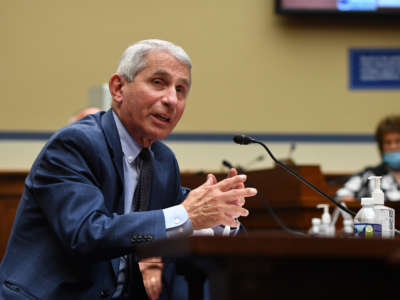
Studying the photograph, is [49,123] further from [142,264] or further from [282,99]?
[142,264]

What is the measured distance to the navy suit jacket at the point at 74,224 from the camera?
1629mm

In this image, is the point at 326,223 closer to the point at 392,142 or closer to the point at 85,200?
the point at 85,200

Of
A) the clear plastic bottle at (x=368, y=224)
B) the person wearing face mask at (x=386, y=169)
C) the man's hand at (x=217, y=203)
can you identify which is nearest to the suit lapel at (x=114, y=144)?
the man's hand at (x=217, y=203)

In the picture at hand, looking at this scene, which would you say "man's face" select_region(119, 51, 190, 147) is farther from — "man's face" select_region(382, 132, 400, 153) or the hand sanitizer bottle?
"man's face" select_region(382, 132, 400, 153)

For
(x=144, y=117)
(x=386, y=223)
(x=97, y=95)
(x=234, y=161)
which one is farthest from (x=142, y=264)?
(x=234, y=161)

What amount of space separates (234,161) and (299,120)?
2.33 feet

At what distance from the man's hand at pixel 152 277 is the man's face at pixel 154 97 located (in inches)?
17.8

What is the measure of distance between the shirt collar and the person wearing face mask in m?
2.48

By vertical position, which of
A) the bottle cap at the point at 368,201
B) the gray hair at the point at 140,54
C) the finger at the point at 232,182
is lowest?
the bottle cap at the point at 368,201

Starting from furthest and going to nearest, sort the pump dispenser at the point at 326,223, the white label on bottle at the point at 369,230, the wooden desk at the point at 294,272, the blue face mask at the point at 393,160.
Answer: the blue face mask at the point at 393,160 < the pump dispenser at the point at 326,223 < the white label on bottle at the point at 369,230 < the wooden desk at the point at 294,272

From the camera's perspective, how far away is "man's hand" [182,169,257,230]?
1.63 meters

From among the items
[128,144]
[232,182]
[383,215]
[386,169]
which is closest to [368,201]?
[383,215]

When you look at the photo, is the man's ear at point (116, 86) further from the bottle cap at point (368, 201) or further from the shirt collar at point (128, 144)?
the bottle cap at point (368, 201)

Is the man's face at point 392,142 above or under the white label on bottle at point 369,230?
under
